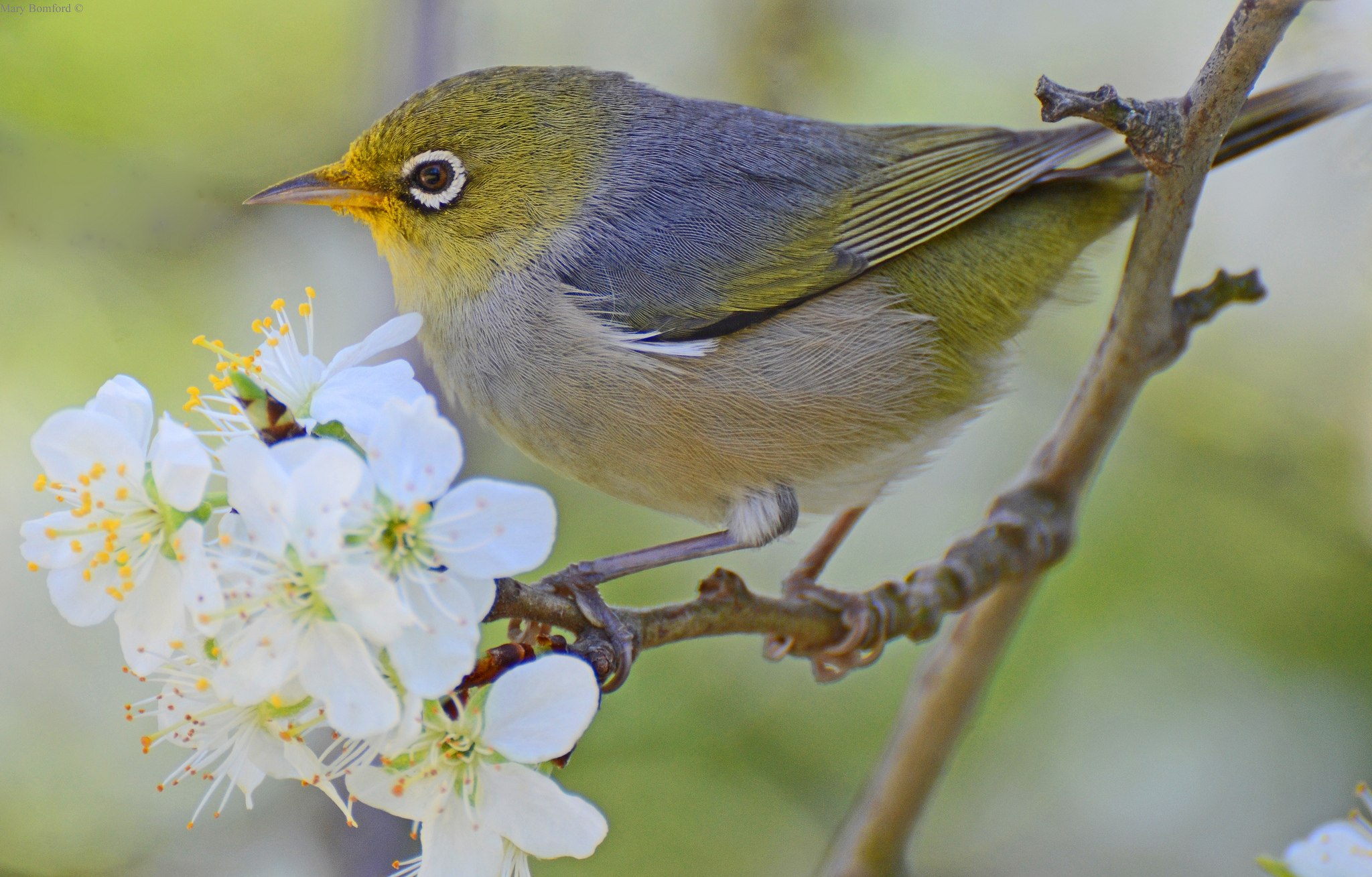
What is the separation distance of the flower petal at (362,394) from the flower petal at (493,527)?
0.78 feet

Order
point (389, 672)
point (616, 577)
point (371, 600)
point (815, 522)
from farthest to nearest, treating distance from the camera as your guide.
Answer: point (815, 522) → point (616, 577) → point (389, 672) → point (371, 600)

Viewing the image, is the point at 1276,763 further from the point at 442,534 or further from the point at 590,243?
the point at 442,534

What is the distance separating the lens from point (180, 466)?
1835mm

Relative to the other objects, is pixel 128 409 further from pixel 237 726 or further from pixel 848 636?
pixel 848 636

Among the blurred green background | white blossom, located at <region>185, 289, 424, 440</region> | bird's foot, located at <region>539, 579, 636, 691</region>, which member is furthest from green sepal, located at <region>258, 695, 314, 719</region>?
the blurred green background

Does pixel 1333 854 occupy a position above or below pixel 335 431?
below

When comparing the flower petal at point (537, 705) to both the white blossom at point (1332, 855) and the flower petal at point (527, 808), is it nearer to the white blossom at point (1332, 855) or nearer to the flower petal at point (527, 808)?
the flower petal at point (527, 808)

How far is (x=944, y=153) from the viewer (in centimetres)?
372

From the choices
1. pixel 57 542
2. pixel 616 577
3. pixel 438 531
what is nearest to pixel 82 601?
pixel 57 542

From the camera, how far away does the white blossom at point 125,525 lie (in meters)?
1.85

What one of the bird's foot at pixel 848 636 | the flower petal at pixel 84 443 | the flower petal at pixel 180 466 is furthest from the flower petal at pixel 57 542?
the bird's foot at pixel 848 636

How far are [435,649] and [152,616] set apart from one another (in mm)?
544

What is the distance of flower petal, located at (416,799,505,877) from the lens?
200cm

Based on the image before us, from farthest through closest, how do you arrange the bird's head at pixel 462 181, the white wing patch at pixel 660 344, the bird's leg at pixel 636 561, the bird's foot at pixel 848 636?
the bird's foot at pixel 848 636 < the bird's head at pixel 462 181 < the white wing patch at pixel 660 344 < the bird's leg at pixel 636 561
